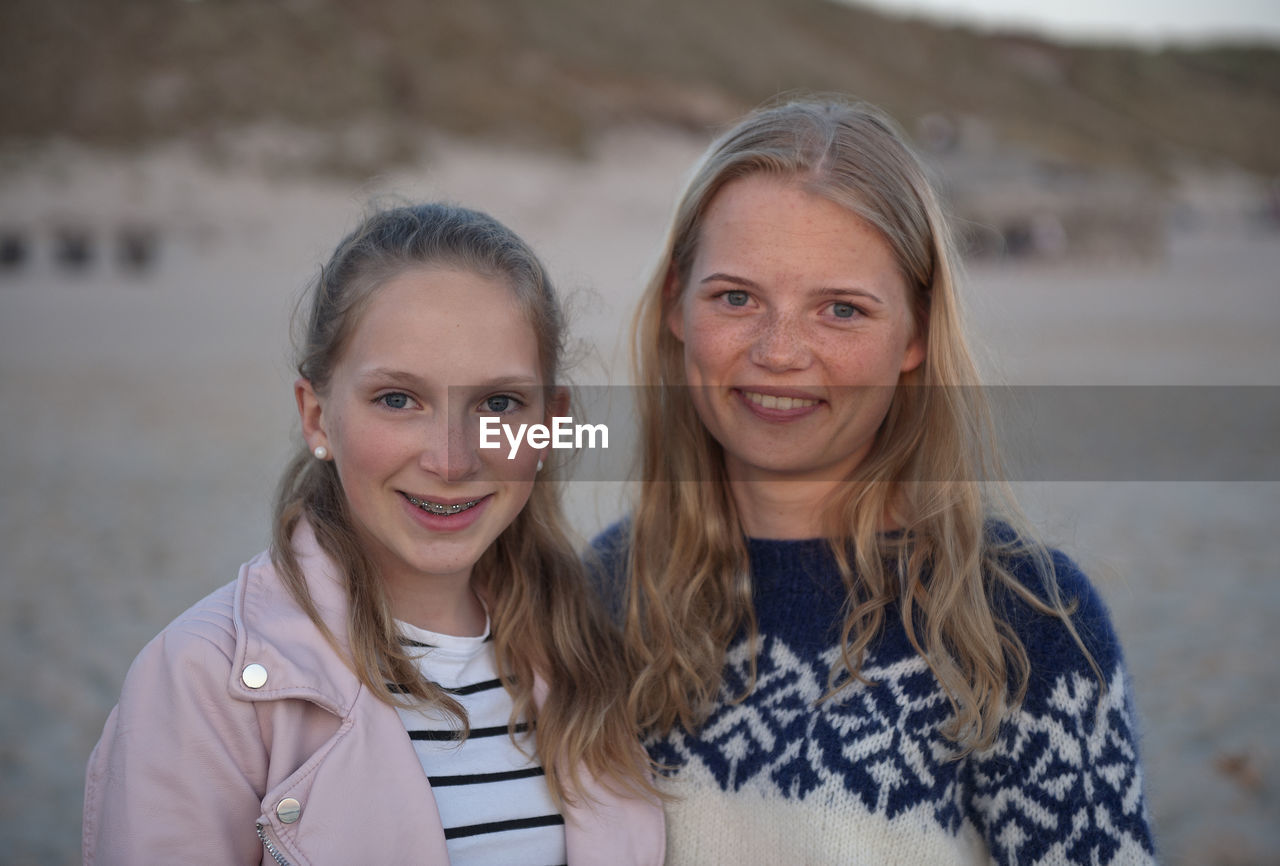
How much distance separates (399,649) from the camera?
2.06 metres

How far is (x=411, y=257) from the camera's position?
2.17m

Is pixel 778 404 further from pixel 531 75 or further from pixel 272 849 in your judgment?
pixel 531 75

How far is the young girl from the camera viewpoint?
5.79 feet

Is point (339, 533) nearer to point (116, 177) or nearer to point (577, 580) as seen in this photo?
point (577, 580)

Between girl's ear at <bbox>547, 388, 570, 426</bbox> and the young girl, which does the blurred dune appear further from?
the young girl

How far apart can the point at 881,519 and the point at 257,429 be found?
9930 mm

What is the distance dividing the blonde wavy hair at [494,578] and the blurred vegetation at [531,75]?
12440 millimetres

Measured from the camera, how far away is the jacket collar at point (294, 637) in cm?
182

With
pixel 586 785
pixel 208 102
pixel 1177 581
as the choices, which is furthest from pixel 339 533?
pixel 208 102

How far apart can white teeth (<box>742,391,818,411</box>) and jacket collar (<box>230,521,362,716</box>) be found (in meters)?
0.91

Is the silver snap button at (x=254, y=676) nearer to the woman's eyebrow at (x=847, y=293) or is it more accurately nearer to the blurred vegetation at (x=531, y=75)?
the woman's eyebrow at (x=847, y=293)

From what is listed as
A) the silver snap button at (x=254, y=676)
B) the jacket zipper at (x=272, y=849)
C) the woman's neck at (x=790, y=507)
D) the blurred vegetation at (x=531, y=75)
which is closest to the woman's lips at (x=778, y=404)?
the woman's neck at (x=790, y=507)

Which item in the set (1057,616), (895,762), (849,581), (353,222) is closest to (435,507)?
(849,581)

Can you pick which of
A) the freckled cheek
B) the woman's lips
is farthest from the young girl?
the woman's lips
